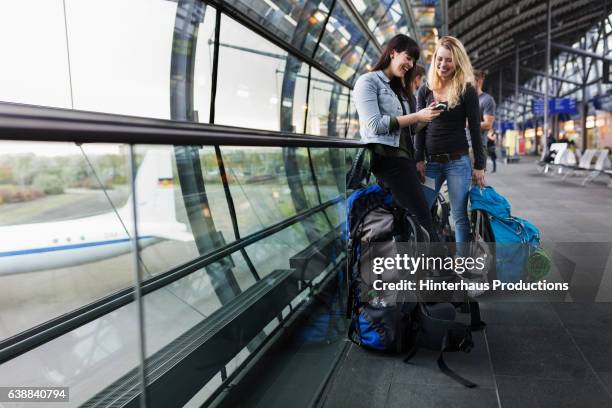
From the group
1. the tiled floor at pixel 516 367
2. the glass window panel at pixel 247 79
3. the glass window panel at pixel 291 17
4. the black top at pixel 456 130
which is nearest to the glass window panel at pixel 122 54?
the glass window panel at pixel 247 79

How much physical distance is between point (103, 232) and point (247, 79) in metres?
4.97

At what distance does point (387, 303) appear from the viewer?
2215 mm

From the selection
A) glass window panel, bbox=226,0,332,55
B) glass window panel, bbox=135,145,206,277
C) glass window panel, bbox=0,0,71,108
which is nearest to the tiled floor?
glass window panel, bbox=135,145,206,277

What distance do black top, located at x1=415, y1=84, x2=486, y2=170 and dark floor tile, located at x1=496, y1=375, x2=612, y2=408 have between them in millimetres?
1423

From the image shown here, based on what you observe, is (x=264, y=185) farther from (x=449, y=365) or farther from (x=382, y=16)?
(x=382, y=16)

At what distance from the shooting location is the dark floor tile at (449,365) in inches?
79.3

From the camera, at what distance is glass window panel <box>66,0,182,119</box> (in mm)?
3215

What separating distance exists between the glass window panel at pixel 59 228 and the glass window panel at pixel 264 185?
3.43 feet

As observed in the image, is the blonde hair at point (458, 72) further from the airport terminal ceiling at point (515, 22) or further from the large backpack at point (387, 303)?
the airport terminal ceiling at point (515, 22)

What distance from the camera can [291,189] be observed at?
438 centimetres

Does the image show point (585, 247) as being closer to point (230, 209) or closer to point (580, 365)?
point (580, 365)

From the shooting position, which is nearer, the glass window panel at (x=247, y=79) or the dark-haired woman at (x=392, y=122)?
the dark-haired woman at (x=392, y=122)

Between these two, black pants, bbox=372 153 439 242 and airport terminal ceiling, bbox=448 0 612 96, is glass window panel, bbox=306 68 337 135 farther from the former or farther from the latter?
airport terminal ceiling, bbox=448 0 612 96

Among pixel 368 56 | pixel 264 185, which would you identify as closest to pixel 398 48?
pixel 264 185
